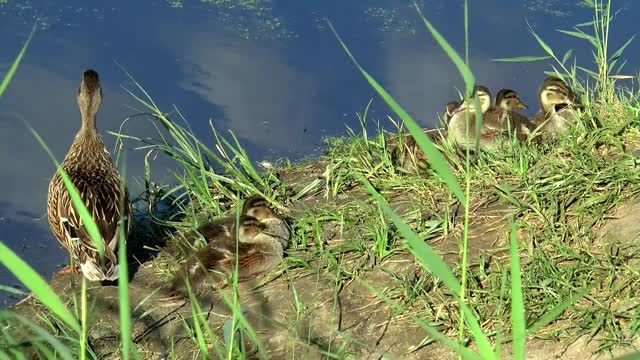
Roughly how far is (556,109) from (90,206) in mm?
2599

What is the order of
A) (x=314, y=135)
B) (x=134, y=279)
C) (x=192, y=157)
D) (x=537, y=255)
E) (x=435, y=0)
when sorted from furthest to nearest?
1. (x=435, y=0)
2. (x=314, y=135)
3. (x=192, y=157)
4. (x=134, y=279)
5. (x=537, y=255)

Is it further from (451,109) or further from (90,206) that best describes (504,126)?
(90,206)

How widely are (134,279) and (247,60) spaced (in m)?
3.51

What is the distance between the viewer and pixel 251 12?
9.62 meters

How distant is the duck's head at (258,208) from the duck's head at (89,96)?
1.09m

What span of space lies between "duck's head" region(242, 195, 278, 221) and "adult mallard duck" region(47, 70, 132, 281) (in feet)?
1.90

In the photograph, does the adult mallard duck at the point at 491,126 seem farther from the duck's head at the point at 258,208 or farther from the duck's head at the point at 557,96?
the duck's head at the point at 258,208

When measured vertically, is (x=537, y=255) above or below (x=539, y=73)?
above

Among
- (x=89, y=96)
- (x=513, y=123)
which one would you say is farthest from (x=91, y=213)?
(x=513, y=123)

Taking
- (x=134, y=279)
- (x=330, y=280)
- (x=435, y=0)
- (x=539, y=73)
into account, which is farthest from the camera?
(x=435, y=0)

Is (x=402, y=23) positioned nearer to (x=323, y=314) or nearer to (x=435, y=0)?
(x=435, y=0)

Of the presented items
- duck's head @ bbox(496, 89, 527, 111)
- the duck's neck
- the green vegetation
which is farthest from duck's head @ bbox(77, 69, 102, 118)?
duck's head @ bbox(496, 89, 527, 111)

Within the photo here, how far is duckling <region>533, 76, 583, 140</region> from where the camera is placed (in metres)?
5.88

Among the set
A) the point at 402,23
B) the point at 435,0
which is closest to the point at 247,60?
the point at 402,23
